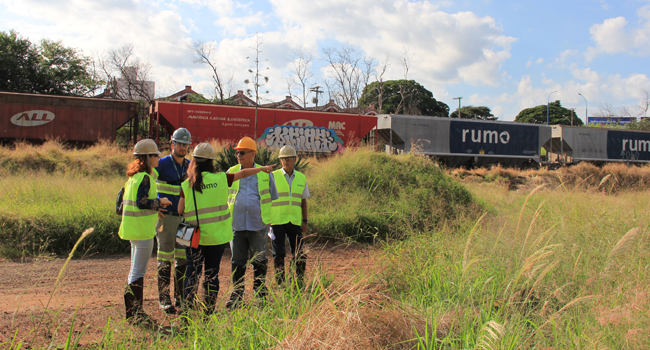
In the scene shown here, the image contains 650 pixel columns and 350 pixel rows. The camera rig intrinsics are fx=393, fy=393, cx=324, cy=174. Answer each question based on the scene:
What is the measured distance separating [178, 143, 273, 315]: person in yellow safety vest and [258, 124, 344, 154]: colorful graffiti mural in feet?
47.8

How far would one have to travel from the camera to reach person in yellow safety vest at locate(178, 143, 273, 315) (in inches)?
142

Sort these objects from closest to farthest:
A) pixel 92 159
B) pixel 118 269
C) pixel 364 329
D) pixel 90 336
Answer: pixel 364 329
pixel 90 336
pixel 118 269
pixel 92 159

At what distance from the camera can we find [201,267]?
379cm

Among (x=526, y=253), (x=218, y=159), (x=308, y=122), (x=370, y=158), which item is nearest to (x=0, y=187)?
(x=218, y=159)

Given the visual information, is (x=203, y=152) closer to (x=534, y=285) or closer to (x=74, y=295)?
(x=74, y=295)

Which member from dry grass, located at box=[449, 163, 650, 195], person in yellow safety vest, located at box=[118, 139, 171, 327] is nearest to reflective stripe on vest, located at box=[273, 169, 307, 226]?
person in yellow safety vest, located at box=[118, 139, 171, 327]

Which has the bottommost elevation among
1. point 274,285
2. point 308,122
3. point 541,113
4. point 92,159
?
point 274,285

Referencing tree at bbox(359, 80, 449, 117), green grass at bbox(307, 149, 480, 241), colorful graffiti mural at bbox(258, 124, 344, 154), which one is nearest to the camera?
green grass at bbox(307, 149, 480, 241)

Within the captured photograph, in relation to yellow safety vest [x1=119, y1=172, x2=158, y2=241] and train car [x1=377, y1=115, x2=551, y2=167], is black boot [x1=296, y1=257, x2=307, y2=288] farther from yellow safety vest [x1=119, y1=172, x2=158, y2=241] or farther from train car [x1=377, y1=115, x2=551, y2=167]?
train car [x1=377, y1=115, x2=551, y2=167]

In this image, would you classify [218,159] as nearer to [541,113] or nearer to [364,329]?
[364,329]

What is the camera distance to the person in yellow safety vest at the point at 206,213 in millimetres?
3613

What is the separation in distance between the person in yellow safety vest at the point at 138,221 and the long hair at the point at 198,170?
11.0 inches

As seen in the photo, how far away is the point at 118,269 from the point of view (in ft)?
18.4

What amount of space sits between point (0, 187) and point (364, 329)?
898 cm
